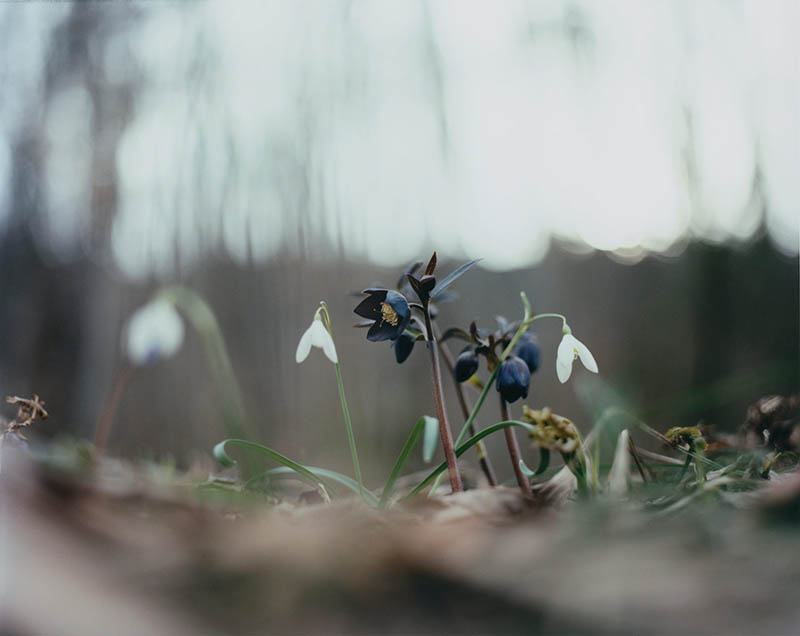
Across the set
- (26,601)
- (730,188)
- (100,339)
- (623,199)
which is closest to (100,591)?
(26,601)

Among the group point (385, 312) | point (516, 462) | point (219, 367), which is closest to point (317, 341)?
point (385, 312)

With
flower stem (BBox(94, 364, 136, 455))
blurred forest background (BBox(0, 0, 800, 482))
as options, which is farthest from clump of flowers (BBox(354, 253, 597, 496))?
flower stem (BBox(94, 364, 136, 455))

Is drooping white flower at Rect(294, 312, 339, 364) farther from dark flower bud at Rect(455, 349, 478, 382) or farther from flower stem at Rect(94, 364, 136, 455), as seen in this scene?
flower stem at Rect(94, 364, 136, 455)

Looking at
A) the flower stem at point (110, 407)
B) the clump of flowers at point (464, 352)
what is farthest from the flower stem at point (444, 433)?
the flower stem at point (110, 407)

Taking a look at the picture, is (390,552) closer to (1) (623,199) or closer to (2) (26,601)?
(2) (26,601)

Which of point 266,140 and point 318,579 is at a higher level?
point 266,140
